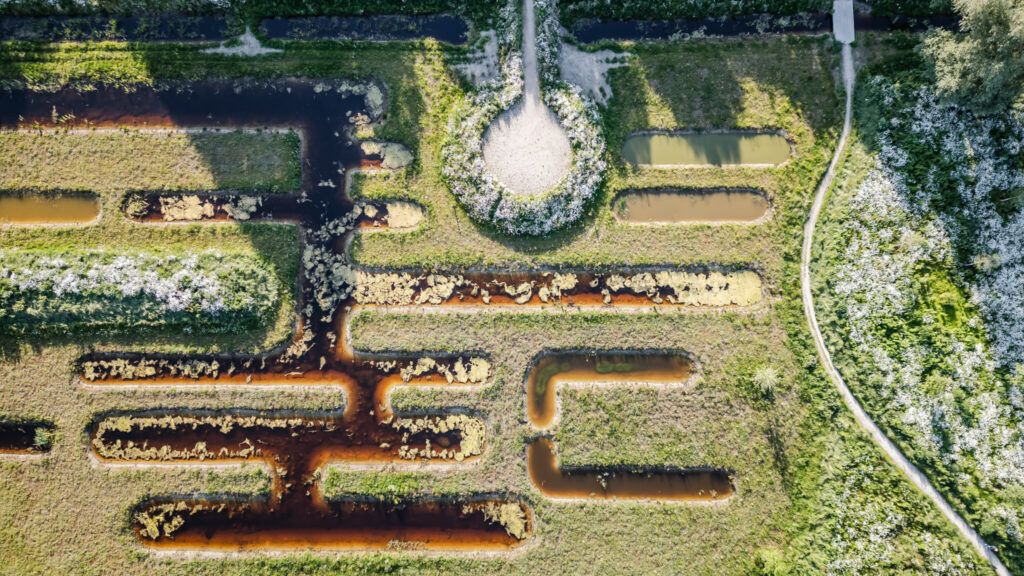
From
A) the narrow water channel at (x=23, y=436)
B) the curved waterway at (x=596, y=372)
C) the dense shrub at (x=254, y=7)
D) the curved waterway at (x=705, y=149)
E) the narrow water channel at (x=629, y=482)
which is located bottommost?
the narrow water channel at (x=629, y=482)

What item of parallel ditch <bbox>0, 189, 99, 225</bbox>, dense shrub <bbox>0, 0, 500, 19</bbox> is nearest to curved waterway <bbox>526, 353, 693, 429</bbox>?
dense shrub <bbox>0, 0, 500, 19</bbox>

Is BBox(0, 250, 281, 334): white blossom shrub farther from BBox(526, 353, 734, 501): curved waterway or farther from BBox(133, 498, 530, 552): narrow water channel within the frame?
BBox(526, 353, 734, 501): curved waterway

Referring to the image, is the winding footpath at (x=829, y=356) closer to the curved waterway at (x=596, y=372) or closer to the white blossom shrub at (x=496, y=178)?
the curved waterway at (x=596, y=372)

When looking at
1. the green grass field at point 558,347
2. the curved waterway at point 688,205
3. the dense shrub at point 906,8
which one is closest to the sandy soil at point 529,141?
the green grass field at point 558,347

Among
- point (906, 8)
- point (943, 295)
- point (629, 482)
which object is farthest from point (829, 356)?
point (906, 8)

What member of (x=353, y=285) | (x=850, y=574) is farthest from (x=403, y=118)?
(x=850, y=574)

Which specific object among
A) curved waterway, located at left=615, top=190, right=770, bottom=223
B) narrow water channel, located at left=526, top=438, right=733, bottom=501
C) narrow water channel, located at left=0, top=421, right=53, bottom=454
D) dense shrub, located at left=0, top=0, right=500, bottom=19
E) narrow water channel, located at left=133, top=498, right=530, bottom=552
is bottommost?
narrow water channel, located at left=133, top=498, right=530, bottom=552

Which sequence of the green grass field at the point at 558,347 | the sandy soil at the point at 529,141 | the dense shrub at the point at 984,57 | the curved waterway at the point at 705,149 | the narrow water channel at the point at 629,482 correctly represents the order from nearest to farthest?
the dense shrub at the point at 984,57 < the green grass field at the point at 558,347 < the narrow water channel at the point at 629,482 < the sandy soil at the point at 529,141 < the curved waterway at the point at 705,149
